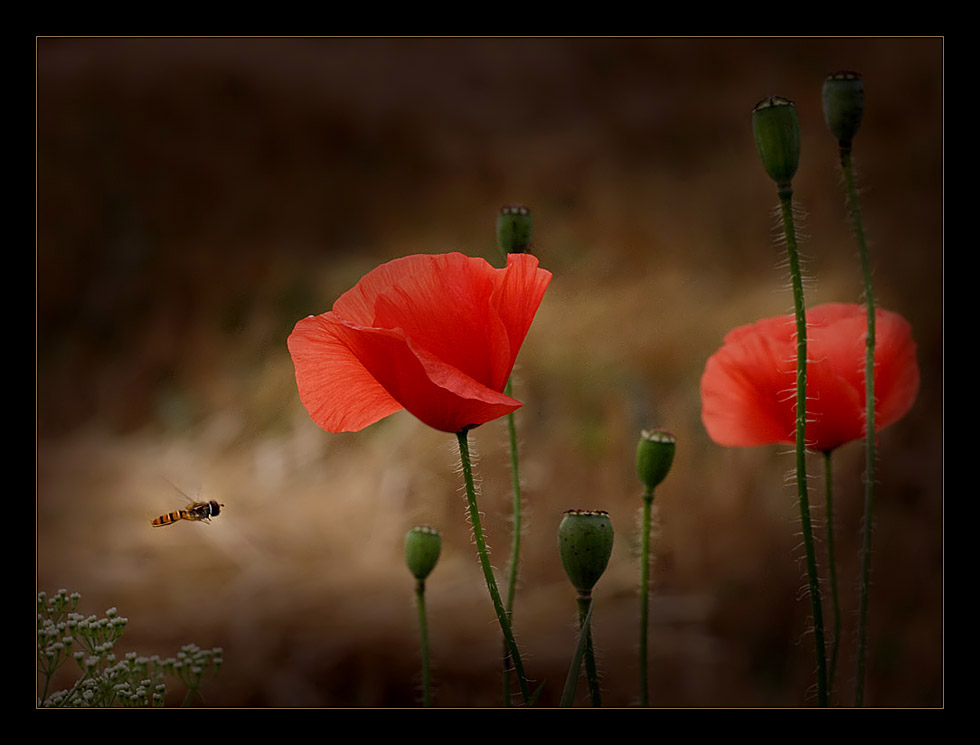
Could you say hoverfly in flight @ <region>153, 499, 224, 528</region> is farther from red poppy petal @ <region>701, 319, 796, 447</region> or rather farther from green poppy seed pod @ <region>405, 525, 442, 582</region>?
red poppy petal @ <region>701, 319, 796, 447</region>

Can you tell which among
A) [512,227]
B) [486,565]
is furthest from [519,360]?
[486,565]

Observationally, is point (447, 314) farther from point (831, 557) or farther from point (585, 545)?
point (831, 557)

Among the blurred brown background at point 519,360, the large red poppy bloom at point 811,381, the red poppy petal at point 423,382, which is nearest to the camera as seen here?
the red poppy petal at point 423,382

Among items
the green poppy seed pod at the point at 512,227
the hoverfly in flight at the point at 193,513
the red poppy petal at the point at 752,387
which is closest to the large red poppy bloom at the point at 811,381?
the red poppy petal at the point at 752,387

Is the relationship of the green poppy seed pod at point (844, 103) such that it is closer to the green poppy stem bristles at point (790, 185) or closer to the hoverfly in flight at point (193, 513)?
the green poppy stem bristles at point (790, 185)

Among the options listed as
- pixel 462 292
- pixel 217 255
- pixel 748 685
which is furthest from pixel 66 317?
pixel 748 685
